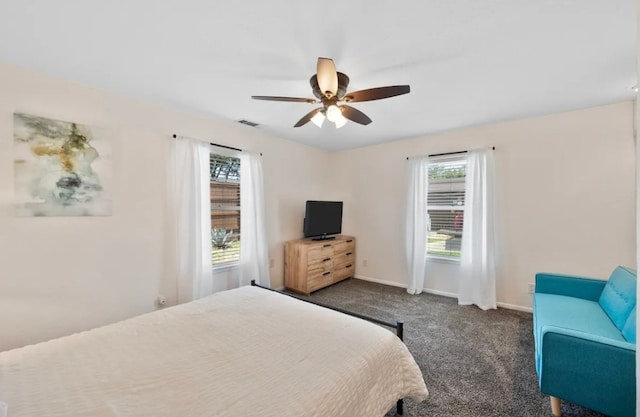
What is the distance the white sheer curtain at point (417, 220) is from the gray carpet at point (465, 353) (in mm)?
284

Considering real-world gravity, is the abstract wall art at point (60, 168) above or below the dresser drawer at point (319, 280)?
above

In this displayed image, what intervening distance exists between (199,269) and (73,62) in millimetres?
2160

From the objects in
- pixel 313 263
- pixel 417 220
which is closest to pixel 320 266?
pixel 313 263

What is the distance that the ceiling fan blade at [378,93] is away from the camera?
5.78 ft

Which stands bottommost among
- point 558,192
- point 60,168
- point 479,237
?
point 479,237

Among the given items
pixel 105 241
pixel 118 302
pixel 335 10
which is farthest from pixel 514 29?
pixel 118 302

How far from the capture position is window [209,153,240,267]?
11.2ft

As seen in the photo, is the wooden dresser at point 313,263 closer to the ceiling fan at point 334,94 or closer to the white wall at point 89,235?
the white wall at point 89,235

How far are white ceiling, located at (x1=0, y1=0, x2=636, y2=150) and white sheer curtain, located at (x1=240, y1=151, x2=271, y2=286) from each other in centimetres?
107

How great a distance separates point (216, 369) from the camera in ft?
4.17

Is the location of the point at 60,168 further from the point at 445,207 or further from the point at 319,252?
the point at 445,207

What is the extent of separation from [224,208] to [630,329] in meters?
3.85

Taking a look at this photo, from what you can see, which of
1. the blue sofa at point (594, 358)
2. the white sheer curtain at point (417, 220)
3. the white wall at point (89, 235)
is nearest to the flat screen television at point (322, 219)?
the white sheer curtain at point (417, 220)

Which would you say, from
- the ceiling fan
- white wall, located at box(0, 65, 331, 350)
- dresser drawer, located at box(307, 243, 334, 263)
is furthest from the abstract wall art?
dresser drawer, located at box(307, 243, 334, 263)
